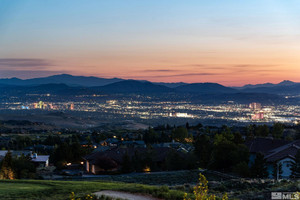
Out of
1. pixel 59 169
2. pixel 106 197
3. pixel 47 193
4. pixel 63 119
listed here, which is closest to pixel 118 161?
pixel 59 169

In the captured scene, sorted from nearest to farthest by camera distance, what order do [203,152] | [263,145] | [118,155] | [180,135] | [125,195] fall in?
1. [125,195]
2. [263,145]
3. [203,152]
4. [118,155]
5. [180,135]

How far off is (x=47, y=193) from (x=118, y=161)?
2356 cm

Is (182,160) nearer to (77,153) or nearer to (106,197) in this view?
(77,153)

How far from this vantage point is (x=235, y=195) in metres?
15.8

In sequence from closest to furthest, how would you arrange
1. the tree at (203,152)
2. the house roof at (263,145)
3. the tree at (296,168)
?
the tree at (296,168) → the house roof at (263,145) → the tree at (203,152)

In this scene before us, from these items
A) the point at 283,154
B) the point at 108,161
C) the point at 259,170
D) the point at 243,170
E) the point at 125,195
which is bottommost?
the point at 108,161

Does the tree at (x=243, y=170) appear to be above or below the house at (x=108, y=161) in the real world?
above

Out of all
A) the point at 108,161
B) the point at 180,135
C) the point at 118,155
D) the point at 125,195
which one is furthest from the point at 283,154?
the point at 180,135

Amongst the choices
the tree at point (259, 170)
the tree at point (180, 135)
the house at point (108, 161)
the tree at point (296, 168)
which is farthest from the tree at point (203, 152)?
the tree at point (180, 135)

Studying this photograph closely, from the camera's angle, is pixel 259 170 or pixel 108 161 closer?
pixel 259 170

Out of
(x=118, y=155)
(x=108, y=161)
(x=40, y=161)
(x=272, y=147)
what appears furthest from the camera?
(x=40, y=161)

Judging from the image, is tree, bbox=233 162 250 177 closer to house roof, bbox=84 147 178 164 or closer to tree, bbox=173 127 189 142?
house roof, bbox=84 147 178 164

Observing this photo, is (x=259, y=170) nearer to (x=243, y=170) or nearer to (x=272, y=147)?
(x=243, y=170)

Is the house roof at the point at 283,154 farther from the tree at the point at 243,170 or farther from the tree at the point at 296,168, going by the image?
the tree at the point at 243,170
